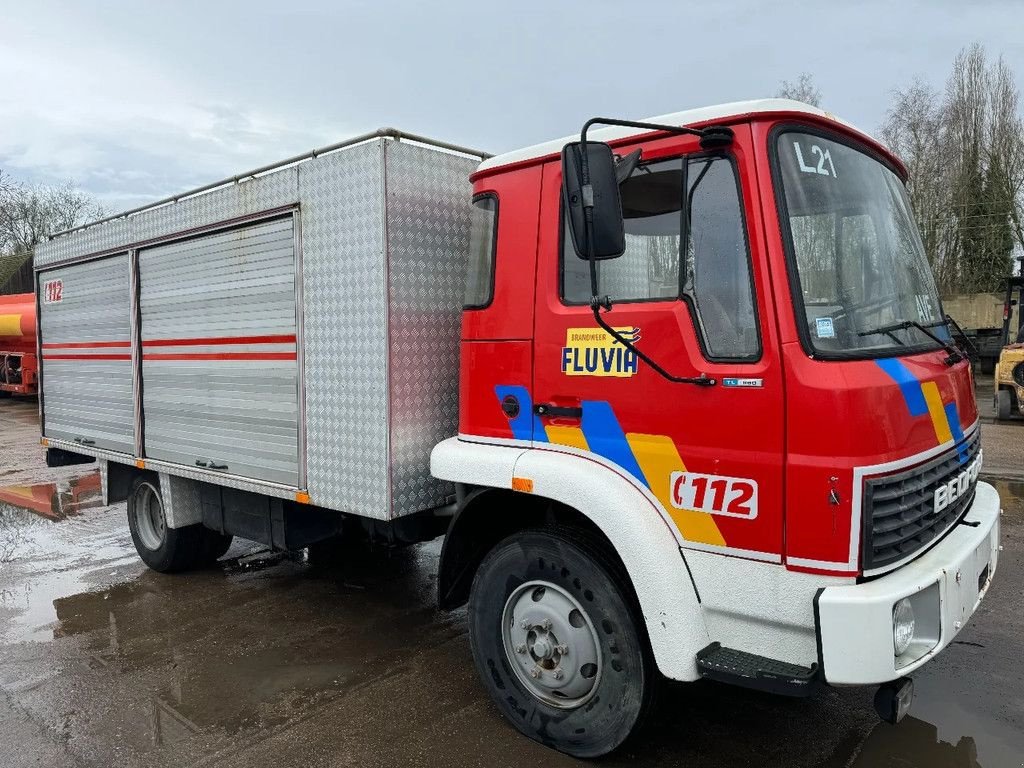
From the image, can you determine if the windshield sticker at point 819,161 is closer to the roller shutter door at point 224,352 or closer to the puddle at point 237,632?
the roller shutter door at point 224,352

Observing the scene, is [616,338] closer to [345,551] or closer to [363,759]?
[363,759]

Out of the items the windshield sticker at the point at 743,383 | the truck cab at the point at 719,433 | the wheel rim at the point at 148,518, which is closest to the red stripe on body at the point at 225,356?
the wheel rim at the point at 148,518

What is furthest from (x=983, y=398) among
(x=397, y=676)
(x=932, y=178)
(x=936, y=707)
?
(x=397, y=676)

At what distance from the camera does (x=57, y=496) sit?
29.8ft

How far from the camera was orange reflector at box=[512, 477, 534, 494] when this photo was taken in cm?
310

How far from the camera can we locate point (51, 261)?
6.42 meters

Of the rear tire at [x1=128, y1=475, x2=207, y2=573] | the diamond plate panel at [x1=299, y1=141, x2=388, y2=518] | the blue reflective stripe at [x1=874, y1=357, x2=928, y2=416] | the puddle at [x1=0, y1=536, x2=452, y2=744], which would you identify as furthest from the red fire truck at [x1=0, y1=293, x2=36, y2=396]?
the blue reflective stripe at [x1=874, y1=357, x2=928, y2=416]

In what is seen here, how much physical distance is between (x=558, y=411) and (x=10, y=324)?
70.1 ft

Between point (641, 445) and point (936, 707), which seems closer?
point (641, 445)

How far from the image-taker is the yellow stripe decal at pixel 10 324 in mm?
19480

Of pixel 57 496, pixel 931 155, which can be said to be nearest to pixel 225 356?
pixel 57 496

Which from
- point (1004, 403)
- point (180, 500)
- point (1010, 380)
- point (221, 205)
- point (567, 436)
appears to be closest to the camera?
point (567, 436)

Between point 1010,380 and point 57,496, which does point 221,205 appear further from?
point 1010,380

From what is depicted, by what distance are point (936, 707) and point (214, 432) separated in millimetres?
4228
